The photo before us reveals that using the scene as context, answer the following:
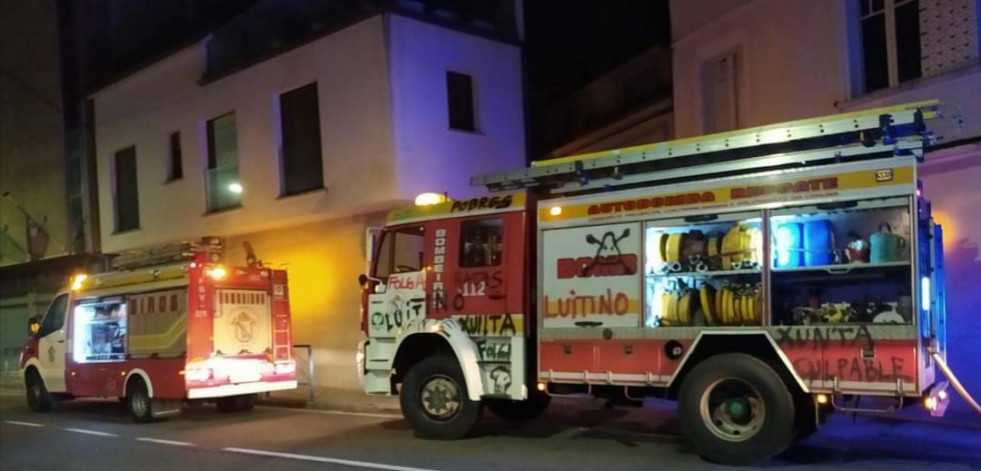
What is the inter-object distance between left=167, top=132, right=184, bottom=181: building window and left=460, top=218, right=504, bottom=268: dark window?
12988 mm

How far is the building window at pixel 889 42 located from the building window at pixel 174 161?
15.6m

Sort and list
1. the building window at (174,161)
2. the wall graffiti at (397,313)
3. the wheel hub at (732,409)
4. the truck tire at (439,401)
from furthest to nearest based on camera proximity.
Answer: the building window at (174,161) < the wall graffiti at (397,313) < the truck tire at (439,401) < the wheel hub at (732,409)

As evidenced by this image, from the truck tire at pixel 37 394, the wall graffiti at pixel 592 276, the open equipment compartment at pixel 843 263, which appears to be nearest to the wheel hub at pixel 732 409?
the open equipment compartment at pixel 843 263

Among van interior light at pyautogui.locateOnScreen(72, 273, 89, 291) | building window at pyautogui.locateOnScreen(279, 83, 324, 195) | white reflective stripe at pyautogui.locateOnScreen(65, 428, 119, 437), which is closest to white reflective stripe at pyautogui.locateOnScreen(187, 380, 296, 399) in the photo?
white reflective stripe at pyautogui.locateOnScreen(65, 428, 119, 437)

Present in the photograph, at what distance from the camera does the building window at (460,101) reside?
1652 centimetres

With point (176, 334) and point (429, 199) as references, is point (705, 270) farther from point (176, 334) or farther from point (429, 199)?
point (176, 334)

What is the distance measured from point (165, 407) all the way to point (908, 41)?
12.0m

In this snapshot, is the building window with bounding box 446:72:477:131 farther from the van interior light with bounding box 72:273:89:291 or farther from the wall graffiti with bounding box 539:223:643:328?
the wall graffiti with bounding box 539:223:643:328

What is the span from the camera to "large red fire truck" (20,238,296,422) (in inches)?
520

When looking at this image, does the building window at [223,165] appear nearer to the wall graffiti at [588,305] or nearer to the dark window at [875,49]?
the wall graffiti at [588,305]

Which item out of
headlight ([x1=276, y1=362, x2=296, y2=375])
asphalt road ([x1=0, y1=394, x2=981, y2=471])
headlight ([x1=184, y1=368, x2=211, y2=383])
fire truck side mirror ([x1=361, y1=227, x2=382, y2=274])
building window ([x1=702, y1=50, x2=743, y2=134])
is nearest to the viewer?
asphalt road ([x1=0, y1=394, x2=981, y2=471])

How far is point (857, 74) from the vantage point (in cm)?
1157

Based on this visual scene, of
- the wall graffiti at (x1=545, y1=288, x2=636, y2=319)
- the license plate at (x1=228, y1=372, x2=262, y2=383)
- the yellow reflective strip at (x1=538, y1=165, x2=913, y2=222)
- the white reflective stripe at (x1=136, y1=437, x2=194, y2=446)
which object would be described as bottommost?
the white reflective stripe at (x1=136, y1=437, x2=194, y2=446)

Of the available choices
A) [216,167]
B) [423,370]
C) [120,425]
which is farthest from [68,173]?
[423,370]
